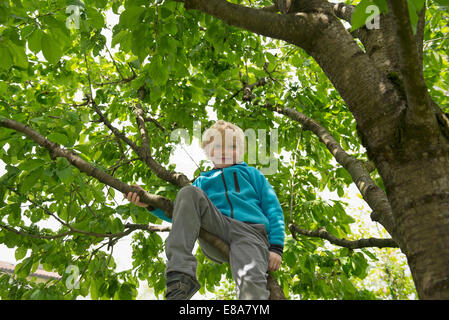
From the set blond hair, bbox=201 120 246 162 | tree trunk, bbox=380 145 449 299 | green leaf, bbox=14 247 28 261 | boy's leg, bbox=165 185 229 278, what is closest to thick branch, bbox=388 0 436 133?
tree trunk, bbox=380 145 449 299

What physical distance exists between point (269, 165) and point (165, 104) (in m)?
1.69

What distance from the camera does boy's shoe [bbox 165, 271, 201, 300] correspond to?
6.70 ft

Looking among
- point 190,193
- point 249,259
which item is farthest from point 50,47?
point 249,259

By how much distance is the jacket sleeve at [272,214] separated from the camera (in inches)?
103

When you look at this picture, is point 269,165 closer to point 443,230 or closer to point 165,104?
point 165,104

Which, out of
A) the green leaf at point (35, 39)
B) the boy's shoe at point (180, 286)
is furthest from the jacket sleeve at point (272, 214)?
the green leaf at point (35, 39)

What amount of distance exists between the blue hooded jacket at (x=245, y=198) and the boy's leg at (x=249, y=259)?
0.30 ft

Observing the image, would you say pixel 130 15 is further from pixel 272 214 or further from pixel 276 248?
pixel 276 248

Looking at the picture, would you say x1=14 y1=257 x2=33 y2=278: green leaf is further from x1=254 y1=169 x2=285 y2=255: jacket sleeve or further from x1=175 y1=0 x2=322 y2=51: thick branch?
x1=175 y1=0 x2=322 y2=51: thick branch

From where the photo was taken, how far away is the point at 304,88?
15.2 feet
